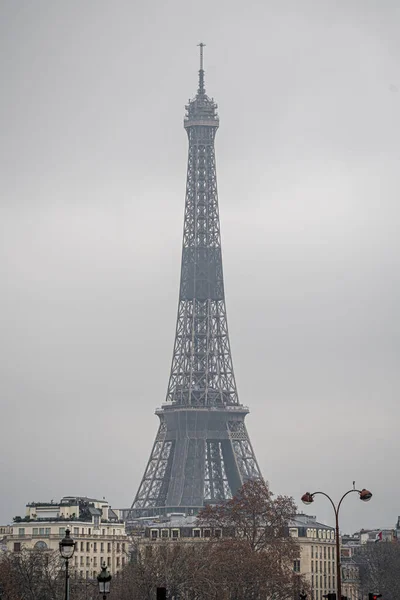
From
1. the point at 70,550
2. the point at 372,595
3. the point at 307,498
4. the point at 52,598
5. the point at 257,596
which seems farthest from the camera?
the point at 257,596

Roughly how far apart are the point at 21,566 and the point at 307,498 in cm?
7632

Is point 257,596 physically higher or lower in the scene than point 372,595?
higher

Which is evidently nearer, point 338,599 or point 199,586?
point 338,599

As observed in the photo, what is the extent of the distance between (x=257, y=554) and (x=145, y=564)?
33.5 feet

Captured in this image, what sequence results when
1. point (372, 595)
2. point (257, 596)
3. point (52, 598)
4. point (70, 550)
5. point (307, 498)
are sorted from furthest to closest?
point (257, 596)
point (52, 598)
point (307, 498)
point (372, 595)
point (70, 550)

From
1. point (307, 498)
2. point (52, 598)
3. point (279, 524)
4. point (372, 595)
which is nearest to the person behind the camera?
point (372, 595)

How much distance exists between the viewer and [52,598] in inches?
5738

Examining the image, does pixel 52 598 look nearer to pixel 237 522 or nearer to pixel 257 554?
pixel 257 554

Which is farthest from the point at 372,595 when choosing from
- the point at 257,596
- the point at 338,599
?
the point at 257,596

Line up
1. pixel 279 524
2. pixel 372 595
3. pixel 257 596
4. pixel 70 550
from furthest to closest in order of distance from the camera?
pixel 279 524 → pixel 257 596 → pixel 372 595 → pixel 70 550

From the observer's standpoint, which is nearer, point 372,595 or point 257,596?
point 372,595

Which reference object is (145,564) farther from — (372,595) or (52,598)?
(372,595)

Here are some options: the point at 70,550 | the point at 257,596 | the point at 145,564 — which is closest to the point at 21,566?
the point at 145,564

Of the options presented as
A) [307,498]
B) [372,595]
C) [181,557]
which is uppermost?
[181,557]
